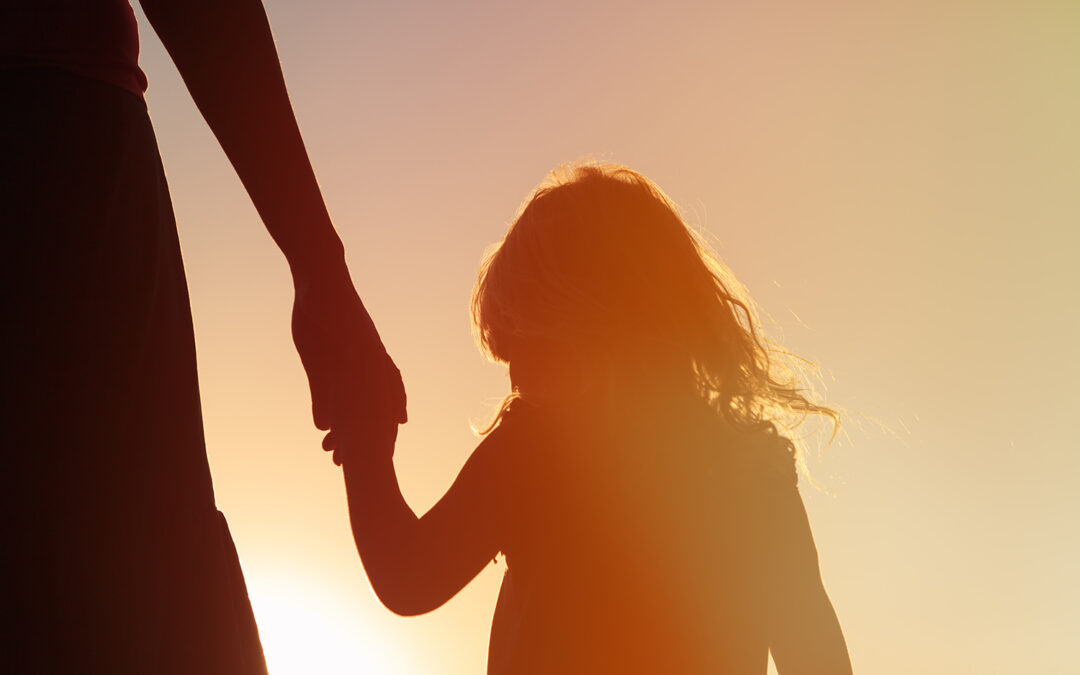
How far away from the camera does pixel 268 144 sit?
3.78 feet

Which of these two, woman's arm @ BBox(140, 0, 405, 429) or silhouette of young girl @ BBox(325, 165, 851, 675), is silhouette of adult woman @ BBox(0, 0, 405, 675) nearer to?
woman's arm @ BBox(140, 0, 405, 429)

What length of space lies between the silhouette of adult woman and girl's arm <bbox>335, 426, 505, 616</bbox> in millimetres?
900

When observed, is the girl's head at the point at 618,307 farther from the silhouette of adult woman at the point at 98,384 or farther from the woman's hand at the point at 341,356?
the silhouette of adult woman at the point at 98,384

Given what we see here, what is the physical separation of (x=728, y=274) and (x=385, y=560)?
151cm

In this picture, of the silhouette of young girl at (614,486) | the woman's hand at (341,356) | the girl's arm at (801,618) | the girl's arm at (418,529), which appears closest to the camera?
the woman's hand at (341,356)

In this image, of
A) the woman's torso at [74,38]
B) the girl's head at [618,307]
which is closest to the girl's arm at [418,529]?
the girl's head at [618,307]

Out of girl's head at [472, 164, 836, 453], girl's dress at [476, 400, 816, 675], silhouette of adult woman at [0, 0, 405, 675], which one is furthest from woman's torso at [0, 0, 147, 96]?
girl's head at [472, 164, 836, 453]

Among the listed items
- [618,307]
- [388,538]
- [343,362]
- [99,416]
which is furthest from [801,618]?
[99,416]

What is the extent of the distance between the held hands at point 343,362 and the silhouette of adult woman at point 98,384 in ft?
1.34

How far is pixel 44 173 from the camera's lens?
0.81 meters

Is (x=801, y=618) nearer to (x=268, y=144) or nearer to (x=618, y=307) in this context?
(x=618, y=307)

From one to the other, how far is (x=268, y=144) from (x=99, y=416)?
484mm

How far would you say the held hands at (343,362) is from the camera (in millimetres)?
1373

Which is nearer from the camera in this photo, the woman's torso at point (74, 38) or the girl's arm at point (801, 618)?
the woman's torso at point (74, 38)
